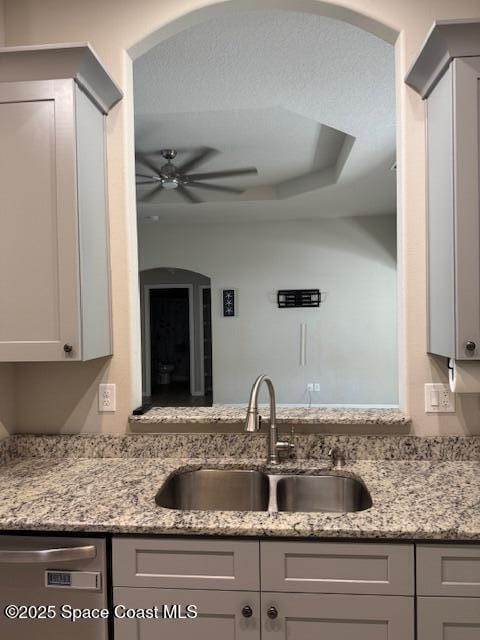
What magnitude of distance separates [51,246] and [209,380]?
7.12m

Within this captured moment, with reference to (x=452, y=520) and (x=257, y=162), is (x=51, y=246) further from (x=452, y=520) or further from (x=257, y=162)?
(x=257, y=162)

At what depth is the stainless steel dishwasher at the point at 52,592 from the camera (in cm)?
130

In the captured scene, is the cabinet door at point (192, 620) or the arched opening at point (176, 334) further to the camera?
the arched opening at point (176, 334)

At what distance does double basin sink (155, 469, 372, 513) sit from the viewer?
5.48ft

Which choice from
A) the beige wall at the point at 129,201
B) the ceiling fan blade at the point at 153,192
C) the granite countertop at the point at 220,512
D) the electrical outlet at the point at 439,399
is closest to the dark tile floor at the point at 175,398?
the ceiling fan blade at the point at 153,192

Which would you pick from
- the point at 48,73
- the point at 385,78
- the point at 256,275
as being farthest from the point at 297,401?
the point at 48,73

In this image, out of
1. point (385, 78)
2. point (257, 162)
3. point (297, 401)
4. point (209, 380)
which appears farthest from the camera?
point (209, 380)

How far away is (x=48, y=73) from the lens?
157cm

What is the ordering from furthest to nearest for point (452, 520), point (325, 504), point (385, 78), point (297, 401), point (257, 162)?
point (297, 401) < point (257, 162) < point (385, 78) < point (325, 504) < point (452, 520)

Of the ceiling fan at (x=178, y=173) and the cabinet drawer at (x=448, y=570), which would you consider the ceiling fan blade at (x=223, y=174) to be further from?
the cabinet drawer at (x=448, y=570)

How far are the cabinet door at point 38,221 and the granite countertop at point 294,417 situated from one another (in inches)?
19.9

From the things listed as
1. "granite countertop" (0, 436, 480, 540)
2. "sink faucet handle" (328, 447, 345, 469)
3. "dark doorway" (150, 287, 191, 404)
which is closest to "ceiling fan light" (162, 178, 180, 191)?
"granite countertop" (0, 436, 480, 540)

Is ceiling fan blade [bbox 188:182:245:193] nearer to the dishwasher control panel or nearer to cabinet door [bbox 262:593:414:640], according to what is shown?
the dishwasher control panel

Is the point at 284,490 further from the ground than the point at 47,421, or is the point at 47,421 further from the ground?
the point at 47,421
